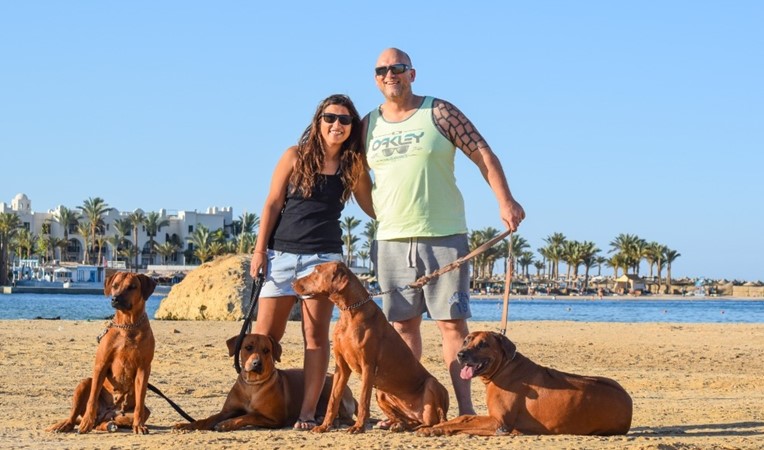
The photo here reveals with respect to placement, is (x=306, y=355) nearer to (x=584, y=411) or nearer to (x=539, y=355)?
(x=584, y=411)

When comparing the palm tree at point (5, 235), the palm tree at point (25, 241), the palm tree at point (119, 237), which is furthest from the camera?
the palm tree at point (25, 241)

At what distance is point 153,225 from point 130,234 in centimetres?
504

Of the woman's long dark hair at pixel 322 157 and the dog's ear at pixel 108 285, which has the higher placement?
the woman's long dark hair at pixel 322 157

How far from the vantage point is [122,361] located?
743 centimetres

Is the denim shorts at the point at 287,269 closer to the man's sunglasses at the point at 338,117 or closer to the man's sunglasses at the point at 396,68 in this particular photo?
the man's sunglasses at the point at 338,117

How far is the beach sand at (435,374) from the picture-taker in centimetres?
703

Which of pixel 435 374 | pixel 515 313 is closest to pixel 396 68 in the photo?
pixel 435 374

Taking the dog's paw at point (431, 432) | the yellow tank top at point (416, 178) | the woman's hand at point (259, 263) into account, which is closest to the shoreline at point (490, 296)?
the woman's hand at point (259, 263)

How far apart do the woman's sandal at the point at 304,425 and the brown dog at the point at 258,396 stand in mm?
192

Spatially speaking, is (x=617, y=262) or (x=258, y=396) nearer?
(x=258, y=396)

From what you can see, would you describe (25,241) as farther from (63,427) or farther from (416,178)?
(416,178)

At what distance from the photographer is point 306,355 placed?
7.84 meters

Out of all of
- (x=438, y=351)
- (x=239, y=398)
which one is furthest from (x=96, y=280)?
(x=239, y=398)

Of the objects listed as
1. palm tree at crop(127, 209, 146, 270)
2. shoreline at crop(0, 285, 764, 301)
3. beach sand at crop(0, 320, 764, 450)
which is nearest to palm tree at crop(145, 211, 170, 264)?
palm tree at crop(127, 209, 146, 270)
